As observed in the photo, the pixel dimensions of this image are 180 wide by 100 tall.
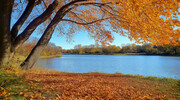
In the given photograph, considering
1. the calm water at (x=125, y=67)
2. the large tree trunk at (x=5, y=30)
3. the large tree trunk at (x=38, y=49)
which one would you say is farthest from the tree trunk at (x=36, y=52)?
the calm water at (x=125, y=67)

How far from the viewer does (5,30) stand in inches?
178

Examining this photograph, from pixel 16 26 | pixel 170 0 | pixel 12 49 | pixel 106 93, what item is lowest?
pixel 106 93

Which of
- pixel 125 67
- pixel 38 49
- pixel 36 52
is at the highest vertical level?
pixel 38 49

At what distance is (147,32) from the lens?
5.17 metres

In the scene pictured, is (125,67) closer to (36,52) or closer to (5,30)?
(36,52)

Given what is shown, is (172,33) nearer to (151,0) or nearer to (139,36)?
(139,36)

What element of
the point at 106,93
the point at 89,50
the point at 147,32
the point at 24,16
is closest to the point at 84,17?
the point at 24,16

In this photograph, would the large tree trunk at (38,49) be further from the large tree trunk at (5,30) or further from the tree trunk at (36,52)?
the large tree trunk at (5,30)

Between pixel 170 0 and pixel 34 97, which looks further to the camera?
pixel 170 0

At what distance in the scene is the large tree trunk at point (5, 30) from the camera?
4.15m

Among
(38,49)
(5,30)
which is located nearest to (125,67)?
(38,49)

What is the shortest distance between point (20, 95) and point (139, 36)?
17.6 feet

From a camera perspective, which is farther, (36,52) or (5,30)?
(36,52)

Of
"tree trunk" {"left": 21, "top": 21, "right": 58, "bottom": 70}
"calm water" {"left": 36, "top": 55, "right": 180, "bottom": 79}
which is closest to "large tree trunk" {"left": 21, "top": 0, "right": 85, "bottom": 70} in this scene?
"tree trunk" {"left": 21, "top": 21, "right": 58, "bottom": 70}
